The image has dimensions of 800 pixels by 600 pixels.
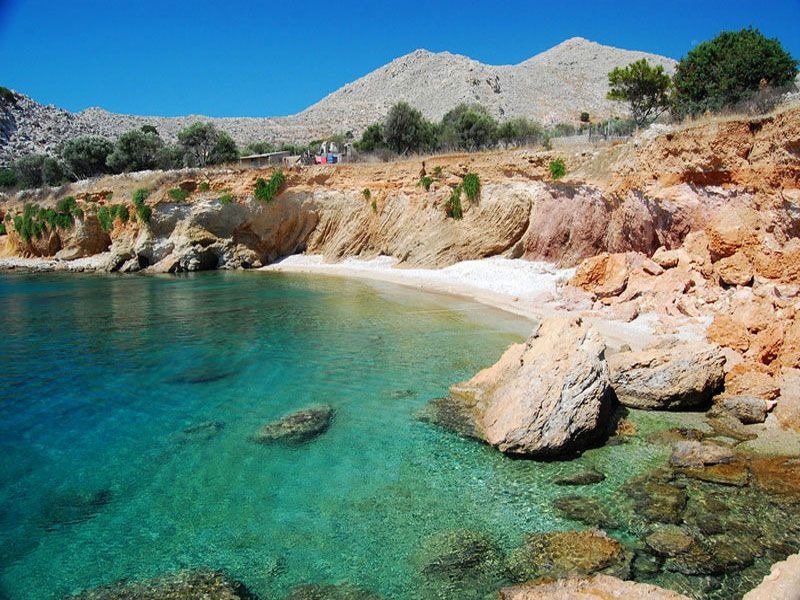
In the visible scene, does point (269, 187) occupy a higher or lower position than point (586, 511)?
higher

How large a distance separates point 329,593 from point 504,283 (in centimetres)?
1868

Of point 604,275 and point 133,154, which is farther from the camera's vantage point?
point 133,154

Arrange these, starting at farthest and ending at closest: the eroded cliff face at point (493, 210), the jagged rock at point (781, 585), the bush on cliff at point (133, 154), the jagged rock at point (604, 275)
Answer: the bush on cliff at point (133, 154) < the jagged rock at point (604, 275) < the eroded cliff face at point (493, 210) < the jagged rock at point (781, 585)

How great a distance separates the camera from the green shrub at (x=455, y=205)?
95.0 feet

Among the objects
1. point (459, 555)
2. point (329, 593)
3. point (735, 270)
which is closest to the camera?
point (329, 593)

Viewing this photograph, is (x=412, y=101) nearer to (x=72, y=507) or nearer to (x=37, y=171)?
(x=37, y=171)

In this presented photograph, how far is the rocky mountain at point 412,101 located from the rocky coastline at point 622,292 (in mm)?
48255

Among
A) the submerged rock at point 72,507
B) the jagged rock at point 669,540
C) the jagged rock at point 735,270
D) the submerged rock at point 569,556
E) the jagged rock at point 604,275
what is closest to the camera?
the submerged rock at point 569,556

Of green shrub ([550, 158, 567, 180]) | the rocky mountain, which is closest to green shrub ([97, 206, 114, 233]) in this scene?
green shrub ([550, 158, 567, 180])

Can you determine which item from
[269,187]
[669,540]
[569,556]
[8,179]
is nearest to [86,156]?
[8,179]

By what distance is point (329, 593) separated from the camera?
556 cm

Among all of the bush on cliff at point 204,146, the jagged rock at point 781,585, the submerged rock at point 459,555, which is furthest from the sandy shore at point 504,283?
the bush on cliff at point 204,146

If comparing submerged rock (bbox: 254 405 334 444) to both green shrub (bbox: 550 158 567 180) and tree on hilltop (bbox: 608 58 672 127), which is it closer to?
green shrub (bbox: 550 158 567 180)

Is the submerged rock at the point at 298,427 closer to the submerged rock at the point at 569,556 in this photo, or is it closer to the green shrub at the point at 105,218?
the submerged rock at the point at 569,556
